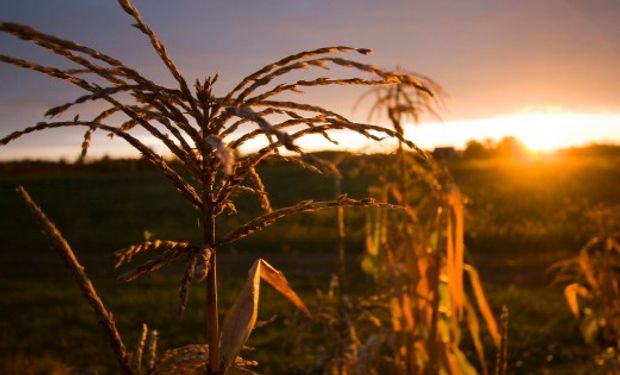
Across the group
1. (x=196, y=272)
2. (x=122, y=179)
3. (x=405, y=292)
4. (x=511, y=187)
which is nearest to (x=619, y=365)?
(x=405, y=292)

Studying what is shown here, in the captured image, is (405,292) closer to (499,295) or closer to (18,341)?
(18,341)

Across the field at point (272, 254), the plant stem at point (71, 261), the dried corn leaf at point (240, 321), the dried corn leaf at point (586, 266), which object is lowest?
the field at point (272, 254)

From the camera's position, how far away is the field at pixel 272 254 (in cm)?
779

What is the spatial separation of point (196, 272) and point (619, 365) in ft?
10.5

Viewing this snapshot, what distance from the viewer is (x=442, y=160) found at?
3.48 meters

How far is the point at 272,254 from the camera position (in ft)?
50.4

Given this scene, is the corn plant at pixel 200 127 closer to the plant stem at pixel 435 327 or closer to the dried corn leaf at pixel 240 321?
the dried corn leaf at pixel 240 321

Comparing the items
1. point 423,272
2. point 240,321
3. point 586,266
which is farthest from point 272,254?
point 240,321

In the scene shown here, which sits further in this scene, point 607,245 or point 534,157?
point 534,157

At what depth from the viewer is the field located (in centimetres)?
779

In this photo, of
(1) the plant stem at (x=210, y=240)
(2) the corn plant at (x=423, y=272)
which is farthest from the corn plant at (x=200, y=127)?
Answer: (2) the corn plant at (x=423, y=272)

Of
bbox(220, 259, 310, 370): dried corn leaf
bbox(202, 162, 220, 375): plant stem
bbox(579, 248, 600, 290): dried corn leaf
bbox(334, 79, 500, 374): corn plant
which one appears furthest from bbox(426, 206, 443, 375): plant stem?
bbox(579, 248, 600, 290): dried corn leaf

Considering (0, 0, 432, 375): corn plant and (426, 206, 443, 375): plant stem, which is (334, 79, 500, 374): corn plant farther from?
(0, 0, 432, 375): corn plant

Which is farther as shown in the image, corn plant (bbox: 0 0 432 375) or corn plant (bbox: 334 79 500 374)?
corn plant (bbox: 334 79 500 374)
